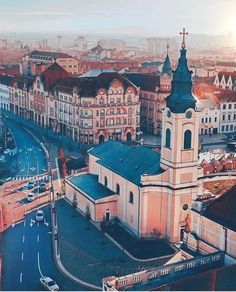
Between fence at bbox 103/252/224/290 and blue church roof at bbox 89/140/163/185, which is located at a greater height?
blue church roof at bbox 89/140/163/185

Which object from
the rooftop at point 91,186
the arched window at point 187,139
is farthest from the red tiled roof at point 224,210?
the rooftop at point 91,186

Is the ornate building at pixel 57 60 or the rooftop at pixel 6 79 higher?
the ornate building at pixel 57 60

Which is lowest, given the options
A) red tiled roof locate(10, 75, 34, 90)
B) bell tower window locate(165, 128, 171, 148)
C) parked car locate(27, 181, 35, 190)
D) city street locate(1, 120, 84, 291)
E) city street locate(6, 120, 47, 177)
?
city street locate(6, 120, 47, 177)

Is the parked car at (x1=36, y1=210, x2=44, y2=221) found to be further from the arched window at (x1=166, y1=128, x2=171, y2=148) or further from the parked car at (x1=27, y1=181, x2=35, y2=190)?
the arched window at (x1=166, y1=128, x2=171, y2=148)

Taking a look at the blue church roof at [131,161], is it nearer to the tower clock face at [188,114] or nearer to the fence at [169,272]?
the tower clock face at [188,114]

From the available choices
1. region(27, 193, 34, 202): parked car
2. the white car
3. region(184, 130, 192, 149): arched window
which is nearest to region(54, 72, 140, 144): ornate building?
region(27, 193, 34, 202): parked car

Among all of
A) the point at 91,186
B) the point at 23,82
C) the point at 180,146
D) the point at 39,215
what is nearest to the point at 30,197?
the point at 39,215

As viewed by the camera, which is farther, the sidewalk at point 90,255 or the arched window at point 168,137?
the arched window at point 168,137

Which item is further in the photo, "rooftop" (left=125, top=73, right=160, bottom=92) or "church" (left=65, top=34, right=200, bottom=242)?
"rooftop" (left=125, top=73, right=160, bottom=92)

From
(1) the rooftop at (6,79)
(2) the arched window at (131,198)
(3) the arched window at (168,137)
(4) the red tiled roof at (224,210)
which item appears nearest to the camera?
(4) the red tiled roof at (224,210)
